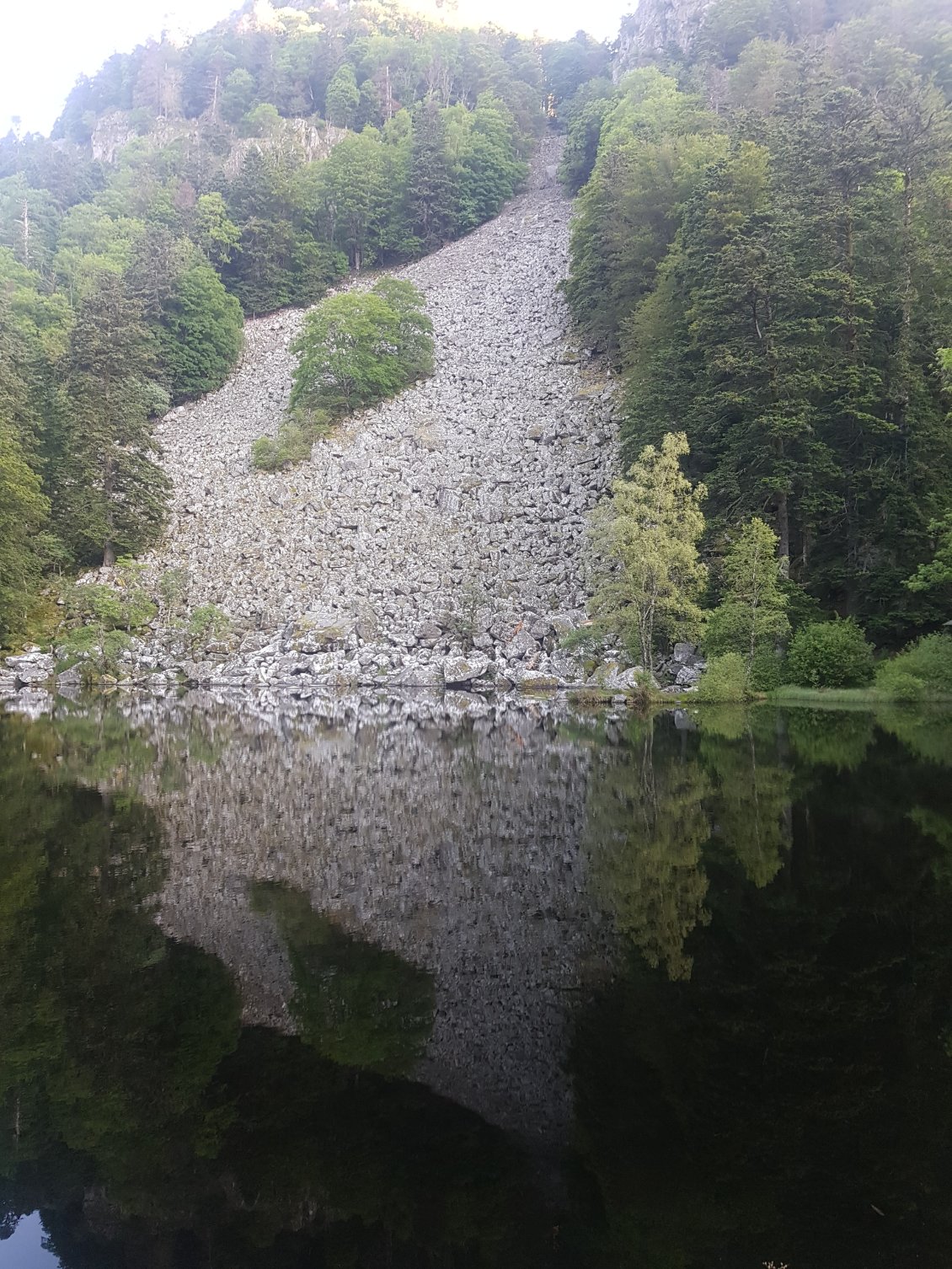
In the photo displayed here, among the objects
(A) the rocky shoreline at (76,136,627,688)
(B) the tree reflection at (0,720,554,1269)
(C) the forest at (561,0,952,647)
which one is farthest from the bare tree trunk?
(B) the tree reflection at (0,720,554,1269)

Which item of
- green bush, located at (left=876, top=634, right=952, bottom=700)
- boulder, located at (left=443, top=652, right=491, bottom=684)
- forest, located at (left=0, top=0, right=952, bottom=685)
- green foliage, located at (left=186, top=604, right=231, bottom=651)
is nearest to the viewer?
green bush, located at (left=876, top=634, right=952, bottom=700)

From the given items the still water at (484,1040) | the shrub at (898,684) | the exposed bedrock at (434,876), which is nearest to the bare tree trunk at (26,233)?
the exposed bedrock at (434,876)

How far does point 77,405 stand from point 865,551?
151ft

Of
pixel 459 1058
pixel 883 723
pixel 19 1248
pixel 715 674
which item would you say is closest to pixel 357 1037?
pixel 459 1058

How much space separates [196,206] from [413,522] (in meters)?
56.3

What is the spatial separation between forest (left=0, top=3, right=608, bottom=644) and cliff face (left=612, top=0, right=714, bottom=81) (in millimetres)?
13606

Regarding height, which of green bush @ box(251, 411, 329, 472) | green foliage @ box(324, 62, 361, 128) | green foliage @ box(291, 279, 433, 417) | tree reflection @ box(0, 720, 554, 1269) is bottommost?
tree reflection @ box(0, 720, 554, 1269)

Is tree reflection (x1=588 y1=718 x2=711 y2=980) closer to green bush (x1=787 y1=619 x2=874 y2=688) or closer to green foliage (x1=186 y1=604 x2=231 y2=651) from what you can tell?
green bush (x1=787 y1=619 x2=874 y2=688)

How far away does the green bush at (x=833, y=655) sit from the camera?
3130 centimetres

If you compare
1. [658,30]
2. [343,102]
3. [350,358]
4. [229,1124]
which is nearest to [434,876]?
[229,1124]

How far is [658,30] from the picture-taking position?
100 meters

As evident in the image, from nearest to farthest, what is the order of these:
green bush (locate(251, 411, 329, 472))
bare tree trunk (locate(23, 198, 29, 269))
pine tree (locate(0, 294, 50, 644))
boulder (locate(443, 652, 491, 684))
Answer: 1. boulder (locate(443, 652, 491, 684))
2. pine tree (locate(0, 294, 50, 644))
3. green bush (locate(251, 411, 329, 472))
4. bare tree trunk (locate(23, 198, 29, 269))

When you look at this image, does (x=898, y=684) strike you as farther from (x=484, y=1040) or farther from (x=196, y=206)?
(x=196, y=206)

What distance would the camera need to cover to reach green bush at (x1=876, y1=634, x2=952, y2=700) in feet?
94.9
